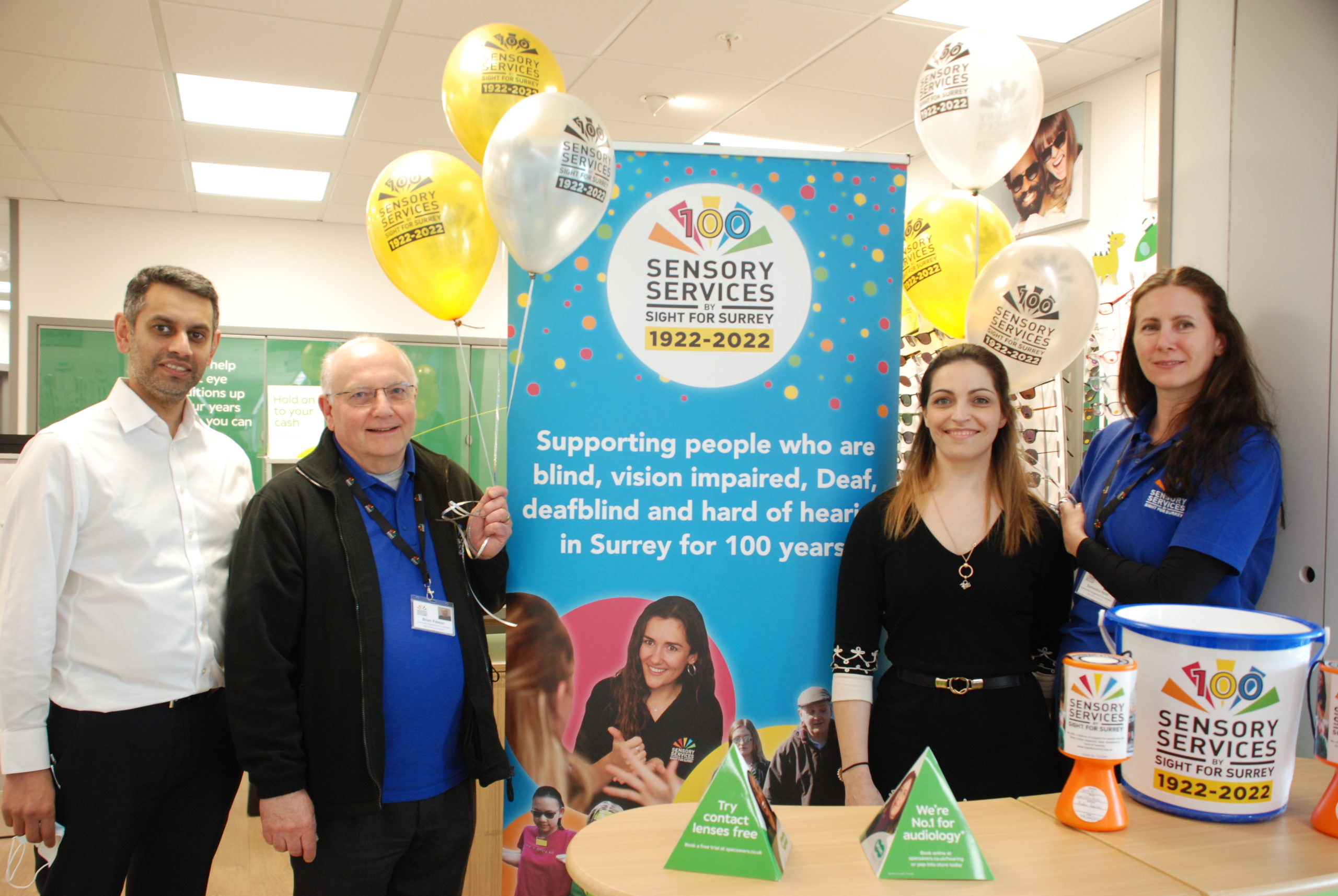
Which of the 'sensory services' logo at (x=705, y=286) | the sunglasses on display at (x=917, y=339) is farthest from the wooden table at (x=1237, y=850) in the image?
the sunglasses on display at (x=917, y=339)

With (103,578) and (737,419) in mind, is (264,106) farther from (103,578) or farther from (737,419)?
(737,419)

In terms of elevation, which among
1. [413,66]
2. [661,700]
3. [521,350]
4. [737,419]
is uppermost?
[413,66]

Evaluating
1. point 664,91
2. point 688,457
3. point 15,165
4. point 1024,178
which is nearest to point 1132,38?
point 1024,178

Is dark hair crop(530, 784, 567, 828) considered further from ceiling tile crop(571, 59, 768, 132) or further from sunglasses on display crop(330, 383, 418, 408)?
ceiling tile crop(571, 59, 768, 132)

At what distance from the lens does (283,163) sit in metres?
5.70

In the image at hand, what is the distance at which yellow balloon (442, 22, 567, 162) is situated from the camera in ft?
6.90

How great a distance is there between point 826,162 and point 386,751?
1.65 meters

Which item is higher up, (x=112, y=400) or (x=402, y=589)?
(x=112, y=400)

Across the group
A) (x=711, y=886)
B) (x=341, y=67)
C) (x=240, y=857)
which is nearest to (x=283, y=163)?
(x=341, y=67)

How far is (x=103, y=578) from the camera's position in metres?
1.75

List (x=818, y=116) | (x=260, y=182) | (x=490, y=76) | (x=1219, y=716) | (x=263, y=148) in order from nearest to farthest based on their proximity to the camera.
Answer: (x=1219, y=716) → (x=490, y=76) → (x=818, y=116) → (x=263, y=148) → (x=260, y=182)

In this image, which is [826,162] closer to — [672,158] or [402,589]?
[672,158]

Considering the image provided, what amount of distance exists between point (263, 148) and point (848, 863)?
5.59 meters

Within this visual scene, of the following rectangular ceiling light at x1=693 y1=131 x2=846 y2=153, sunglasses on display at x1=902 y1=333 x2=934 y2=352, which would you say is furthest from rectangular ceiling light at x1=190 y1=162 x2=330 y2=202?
sunglasses on display at x1=902 y1=333 x2=934 y2=352
